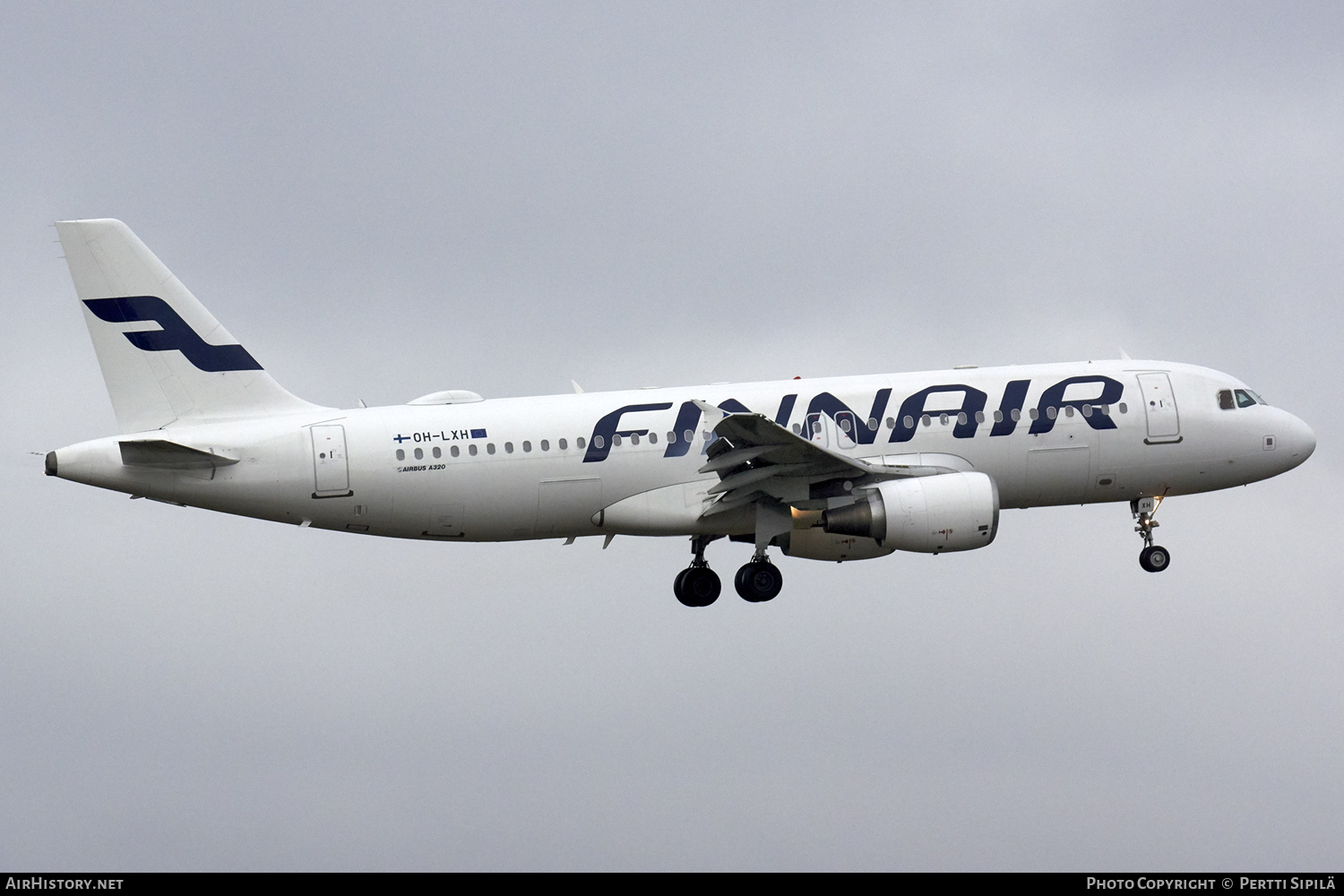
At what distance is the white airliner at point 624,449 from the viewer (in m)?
39.5

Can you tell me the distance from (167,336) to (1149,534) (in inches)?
1015

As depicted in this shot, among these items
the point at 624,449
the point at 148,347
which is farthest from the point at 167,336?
the point at 624,449

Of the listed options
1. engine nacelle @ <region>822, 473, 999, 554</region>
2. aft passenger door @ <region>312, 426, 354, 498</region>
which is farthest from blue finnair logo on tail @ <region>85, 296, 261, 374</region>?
engine nacelle @ <region>822, 473, 999, 554</region>

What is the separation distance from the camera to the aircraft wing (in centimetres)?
3894

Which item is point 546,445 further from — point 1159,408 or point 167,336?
point 1159,408

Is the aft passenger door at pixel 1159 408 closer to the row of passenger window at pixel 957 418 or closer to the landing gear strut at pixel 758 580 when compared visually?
the row of passenger window at pixel 957 418

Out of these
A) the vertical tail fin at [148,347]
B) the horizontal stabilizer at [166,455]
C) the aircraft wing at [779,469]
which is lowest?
the horizontal stabilizer at [166,455]

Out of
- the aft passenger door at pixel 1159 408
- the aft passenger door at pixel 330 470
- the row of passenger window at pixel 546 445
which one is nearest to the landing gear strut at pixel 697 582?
the row of passenger window at pixel 546 445

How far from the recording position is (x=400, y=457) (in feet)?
131

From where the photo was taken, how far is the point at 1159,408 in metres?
43.1

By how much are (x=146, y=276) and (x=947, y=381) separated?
20153 mm

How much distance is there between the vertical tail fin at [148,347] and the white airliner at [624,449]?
0.05 meters

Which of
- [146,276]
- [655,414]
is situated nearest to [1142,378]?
[655,414]

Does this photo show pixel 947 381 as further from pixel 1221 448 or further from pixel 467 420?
pixel 467 420
